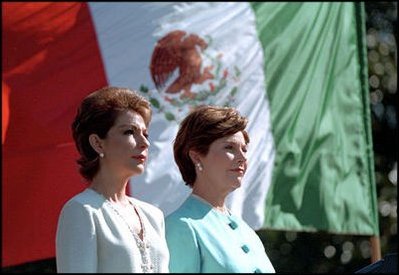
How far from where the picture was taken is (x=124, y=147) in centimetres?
395

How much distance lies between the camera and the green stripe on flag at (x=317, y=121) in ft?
24.8

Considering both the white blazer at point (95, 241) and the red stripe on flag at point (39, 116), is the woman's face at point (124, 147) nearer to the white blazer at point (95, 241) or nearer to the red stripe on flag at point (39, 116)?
the white blazer at point (95, 241)

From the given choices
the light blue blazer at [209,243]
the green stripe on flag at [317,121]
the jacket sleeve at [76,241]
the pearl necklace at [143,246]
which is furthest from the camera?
the green stripe on flag at [317,121]

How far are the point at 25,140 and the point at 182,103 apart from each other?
0.90 metres

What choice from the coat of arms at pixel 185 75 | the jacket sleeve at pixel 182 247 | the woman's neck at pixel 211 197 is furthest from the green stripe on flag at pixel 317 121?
the jacket sleeve at pixel 182 247

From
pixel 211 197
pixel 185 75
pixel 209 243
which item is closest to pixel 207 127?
pixel 211 197

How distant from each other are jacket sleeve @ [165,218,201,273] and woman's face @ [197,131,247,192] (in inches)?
7.8

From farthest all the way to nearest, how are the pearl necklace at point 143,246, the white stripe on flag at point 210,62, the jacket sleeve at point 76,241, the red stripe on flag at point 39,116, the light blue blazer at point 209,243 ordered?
the white stripe on flag at point 210,62 → the red stripe on flag at point 39,116 → the light blue blazer at point 209,243 → the pearl necklace at point 143,246 → the jacket sleeve at point 76,241

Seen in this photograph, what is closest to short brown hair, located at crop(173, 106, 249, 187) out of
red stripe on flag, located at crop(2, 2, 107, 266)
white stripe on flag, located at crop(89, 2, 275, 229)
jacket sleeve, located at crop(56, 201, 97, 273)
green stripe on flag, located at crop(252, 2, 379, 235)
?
jacket sleeve, located at crop(56, 201, 97, 273)

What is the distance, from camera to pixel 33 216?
7.14 meters

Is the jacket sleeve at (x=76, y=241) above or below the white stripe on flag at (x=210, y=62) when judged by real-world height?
above

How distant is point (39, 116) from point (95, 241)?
346cm

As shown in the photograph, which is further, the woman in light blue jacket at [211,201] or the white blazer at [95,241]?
the woman in light blue jacket at [211,201]

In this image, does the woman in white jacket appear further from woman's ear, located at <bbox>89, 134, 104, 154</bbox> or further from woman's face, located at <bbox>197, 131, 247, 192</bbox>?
woman's face, located at <bbox>197, 131, 247, 192</bbox>
